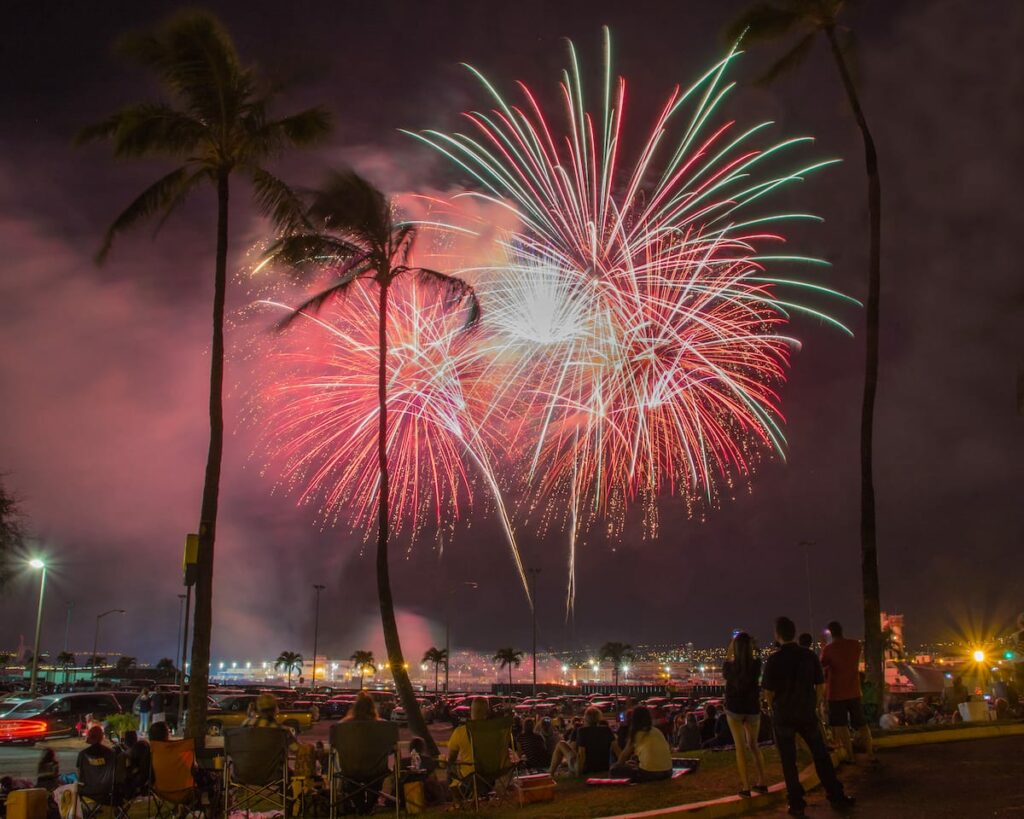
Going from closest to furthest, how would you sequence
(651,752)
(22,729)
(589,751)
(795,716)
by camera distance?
1. (795,716)
2. (651,752)
3. (589,751)
4. (22,729)

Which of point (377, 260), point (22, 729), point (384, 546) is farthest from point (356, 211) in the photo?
point (22, 729)

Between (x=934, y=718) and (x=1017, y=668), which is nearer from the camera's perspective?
(x=934, y=718)

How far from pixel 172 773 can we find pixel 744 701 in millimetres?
5958

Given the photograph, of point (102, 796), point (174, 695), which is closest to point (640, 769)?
point (102, 796)

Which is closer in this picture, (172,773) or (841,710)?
(172,773)

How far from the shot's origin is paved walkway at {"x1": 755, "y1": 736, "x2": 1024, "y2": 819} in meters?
8.13

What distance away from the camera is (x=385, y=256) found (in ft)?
78.6

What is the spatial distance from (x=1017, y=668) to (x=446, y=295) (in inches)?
644

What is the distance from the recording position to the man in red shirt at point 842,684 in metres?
10.7

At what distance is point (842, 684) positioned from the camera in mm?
10711

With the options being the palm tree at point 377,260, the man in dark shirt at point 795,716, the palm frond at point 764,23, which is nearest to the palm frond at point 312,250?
the palm tree at point 377,260

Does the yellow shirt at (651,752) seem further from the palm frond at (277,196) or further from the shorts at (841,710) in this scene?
the palm frond at (277,196)

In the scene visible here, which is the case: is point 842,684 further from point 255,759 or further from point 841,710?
point 255,759

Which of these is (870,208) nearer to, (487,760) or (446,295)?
(446,295)
